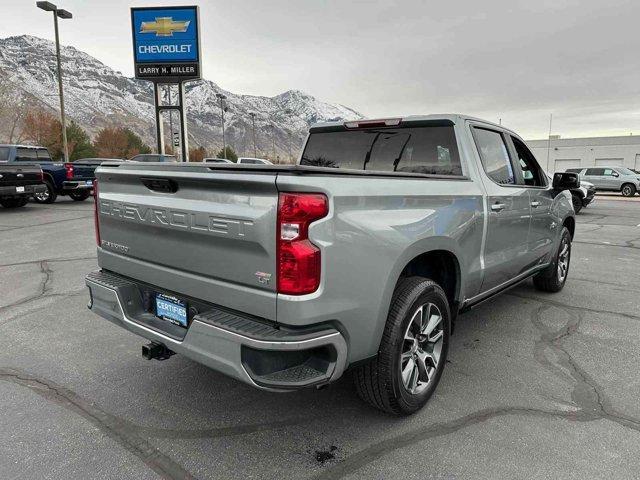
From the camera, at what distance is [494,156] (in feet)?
13.1

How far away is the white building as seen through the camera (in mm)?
53125

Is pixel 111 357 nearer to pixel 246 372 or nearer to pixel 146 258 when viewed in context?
pixel 146 258

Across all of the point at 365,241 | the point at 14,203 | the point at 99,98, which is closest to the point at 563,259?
the point at 365,241

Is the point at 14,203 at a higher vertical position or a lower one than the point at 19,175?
lower

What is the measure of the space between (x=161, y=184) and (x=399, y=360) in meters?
1.74

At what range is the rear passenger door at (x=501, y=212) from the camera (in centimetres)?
371

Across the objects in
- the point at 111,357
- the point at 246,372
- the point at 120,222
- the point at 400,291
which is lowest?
the point at 111,357

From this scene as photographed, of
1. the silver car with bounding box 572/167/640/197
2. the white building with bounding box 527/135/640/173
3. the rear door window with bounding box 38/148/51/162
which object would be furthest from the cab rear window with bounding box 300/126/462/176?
the white building with bounding box 527/135/640/173

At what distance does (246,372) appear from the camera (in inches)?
87.0

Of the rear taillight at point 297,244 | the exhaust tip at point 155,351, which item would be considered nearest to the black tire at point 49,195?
the exhaust tip at point 155,351

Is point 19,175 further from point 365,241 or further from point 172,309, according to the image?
point 365,241

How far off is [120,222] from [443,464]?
2.47m

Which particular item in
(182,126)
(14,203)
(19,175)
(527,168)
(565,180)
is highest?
(182,126)

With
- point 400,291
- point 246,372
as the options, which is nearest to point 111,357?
point 246,372
